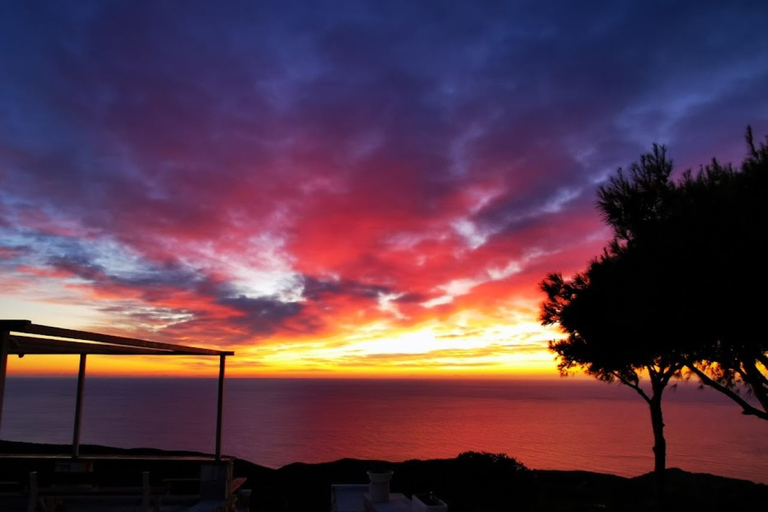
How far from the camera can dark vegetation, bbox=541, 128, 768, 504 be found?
299 inches

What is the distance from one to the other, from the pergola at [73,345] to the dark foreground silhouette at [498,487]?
28.7 feet

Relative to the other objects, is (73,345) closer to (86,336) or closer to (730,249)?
(86,336)

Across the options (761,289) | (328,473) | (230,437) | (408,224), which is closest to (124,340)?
(761,289)

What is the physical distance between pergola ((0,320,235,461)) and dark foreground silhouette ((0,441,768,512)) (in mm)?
8749

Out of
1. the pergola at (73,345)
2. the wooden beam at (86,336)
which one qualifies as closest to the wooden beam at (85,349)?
the pergola at (73,345)

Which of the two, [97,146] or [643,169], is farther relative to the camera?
[97,146]

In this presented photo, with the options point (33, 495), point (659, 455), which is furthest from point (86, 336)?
point (659, 455)

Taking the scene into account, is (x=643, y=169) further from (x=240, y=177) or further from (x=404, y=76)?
(x=240, y=177)

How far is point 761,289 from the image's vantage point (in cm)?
→ 744

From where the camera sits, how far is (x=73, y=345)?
32.1 feet

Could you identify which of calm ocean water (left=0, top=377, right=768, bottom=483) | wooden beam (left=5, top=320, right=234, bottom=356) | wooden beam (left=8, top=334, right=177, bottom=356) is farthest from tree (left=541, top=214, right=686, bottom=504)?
calm ocean water (left=0, top=377, right=768, bottom=483)

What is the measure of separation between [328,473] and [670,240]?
19.5 m

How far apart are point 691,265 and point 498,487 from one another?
15443 mm

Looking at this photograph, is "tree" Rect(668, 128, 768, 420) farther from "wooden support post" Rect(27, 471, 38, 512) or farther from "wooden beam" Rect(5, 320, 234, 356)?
"wooden support post" Rect(27, 471, 38, 512)
